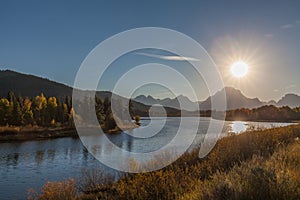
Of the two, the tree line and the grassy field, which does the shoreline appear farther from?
the grassy field

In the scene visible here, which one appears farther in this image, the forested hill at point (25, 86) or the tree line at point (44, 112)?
the forested hill at point (25, 86)

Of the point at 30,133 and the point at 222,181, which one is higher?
the point at 222,181

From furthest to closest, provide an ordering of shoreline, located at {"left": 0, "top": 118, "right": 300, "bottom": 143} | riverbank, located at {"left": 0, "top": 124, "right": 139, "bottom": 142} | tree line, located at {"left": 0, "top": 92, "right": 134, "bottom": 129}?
tree line, located at {"left": 0, "top": 92, "right": 134, "bottom": 129} → riverbank, located at {"left": 0, "top": 124, "right": 139, "bottom": 142} → shoreline, located at {"left": 0, "top": 118, "right": 300, "bottom": 143}

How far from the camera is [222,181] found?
6.52 metres

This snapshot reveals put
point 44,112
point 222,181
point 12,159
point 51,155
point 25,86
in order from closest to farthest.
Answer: point 222,181, point 12,159, point 51,155, point 44,112, point 25,86

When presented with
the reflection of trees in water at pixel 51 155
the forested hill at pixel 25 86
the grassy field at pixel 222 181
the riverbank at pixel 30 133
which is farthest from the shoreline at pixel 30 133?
the forested hill at pixel 25 86

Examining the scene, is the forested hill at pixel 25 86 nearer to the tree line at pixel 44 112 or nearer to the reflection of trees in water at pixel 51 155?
the tree line at pixel 44 112

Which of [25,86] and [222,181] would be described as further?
[25,86]

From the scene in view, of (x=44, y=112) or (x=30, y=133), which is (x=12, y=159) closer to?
(x=30, y=133)

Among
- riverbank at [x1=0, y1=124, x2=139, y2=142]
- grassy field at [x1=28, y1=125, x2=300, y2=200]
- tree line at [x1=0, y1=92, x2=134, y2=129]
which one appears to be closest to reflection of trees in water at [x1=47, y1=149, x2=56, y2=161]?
grassy field at [x1=28, y1=125, x2=300, y2=200]

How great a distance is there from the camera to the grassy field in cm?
592

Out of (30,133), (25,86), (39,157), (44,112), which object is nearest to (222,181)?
(39,157)

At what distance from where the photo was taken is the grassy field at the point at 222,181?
592cm

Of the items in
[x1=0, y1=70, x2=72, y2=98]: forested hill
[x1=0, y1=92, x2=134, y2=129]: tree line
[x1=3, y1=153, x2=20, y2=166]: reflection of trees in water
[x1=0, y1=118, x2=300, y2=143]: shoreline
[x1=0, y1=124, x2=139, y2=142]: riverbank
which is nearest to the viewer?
[x1=3, y1=153, x2=20, y2=166]: reflection of trees in water
